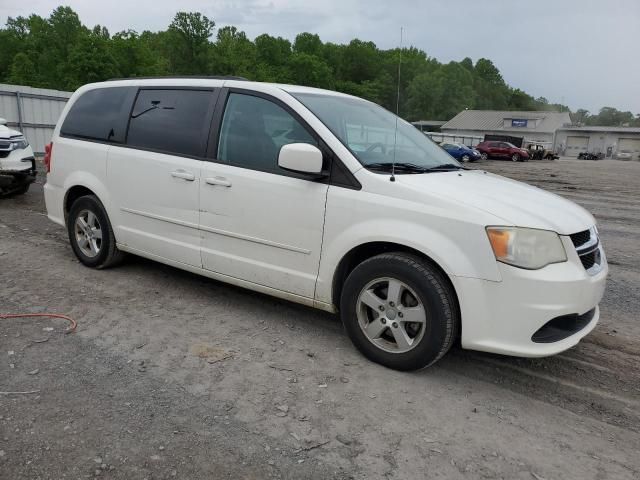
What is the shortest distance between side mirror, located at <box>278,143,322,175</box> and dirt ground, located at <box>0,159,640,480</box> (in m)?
1.27

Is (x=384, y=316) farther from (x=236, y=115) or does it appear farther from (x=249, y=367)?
(x=236, y=115)

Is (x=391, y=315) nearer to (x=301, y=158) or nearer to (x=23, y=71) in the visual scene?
(x=301, y=158)

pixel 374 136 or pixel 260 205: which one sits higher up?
pixel 374 136

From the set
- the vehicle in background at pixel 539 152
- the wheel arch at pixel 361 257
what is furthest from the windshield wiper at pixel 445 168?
the vehicle in background at pixel 539 152

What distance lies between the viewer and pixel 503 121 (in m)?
75.2

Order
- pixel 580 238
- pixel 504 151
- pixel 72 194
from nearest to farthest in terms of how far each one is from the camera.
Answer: pixel 580 238
pixel 72 194
pixel 504 151

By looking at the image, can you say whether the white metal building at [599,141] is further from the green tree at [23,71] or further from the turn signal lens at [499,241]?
the turn signal lens at [499,241]

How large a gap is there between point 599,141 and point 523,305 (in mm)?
74665

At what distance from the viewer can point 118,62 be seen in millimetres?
57219

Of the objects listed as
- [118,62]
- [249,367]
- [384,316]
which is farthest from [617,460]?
[118,62]

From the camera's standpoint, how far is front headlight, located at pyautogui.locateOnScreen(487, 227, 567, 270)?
118 inches

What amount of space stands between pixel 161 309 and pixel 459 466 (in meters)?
2.74

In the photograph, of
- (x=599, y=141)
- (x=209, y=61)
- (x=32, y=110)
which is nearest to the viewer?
(x=32, y=110)

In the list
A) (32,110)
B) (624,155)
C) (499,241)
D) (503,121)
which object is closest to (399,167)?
(499,241)
